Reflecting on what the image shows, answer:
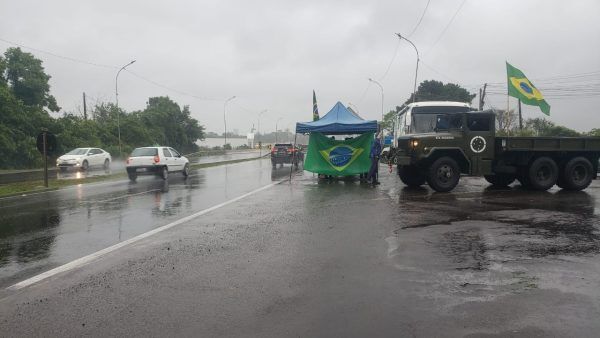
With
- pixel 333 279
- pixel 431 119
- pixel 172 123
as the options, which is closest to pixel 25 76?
pixel 172 123

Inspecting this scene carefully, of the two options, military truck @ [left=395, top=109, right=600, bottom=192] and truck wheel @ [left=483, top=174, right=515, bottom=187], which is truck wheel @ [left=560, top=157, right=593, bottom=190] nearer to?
military truck @ [left=395, top=109, right=600, bottom=192]

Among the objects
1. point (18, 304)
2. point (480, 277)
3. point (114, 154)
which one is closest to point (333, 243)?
point (480, 277)

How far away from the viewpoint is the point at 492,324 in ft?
13.2

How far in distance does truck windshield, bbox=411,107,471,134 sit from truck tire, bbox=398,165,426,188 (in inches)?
58.9

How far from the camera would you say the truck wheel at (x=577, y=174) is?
13906mm

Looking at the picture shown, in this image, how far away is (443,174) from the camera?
13.5 m

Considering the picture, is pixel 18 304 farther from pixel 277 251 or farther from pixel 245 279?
pixel 277 251

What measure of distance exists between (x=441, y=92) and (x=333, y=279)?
6209 centimetres

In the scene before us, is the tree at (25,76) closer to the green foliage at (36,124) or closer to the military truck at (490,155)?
the green foliage at (36,124)

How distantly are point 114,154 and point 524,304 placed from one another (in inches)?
1862

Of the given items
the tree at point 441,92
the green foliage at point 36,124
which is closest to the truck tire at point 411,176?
the green foliage at point 36,124

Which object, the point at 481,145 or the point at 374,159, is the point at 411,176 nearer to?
the point at 374,159

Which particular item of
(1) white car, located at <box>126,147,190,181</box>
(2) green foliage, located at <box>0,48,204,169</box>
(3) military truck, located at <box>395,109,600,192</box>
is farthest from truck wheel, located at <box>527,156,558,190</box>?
(2) green foliage, located at <box>0,48,204,169</box>

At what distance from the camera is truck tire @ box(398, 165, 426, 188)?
1510 centimetres
